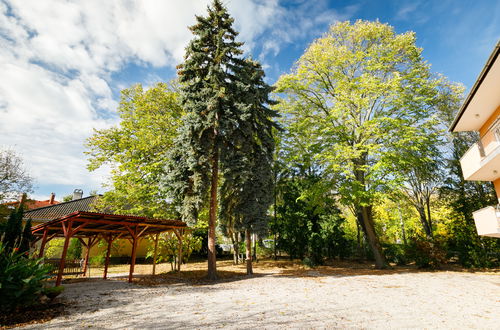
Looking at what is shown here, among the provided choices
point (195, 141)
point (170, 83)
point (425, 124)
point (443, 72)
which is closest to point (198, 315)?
point (195, 141)

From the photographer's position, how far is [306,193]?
59.9ft

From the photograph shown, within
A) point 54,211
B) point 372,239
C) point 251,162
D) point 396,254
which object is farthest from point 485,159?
point 54,211

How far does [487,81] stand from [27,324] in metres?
16.3

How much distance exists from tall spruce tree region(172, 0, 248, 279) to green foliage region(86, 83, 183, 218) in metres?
3.05

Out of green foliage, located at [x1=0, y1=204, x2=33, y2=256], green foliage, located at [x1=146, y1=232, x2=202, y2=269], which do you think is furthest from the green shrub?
green foliage, located at [x1=146, y1=232, x2=202, y2=269]

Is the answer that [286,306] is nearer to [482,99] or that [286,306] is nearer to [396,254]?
[482,99]

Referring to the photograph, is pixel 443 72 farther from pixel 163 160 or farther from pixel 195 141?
pixel 163 160

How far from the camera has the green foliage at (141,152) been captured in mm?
17312

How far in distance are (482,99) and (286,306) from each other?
11275 mm

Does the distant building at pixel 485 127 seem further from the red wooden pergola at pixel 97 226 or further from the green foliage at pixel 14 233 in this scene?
the green foliage at pixel 14 233

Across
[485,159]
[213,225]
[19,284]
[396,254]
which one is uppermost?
[485,159]

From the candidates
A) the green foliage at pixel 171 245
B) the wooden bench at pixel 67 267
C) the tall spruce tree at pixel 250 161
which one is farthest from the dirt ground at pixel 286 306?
the green foliage at pixel 171 245

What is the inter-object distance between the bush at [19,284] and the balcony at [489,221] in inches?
655

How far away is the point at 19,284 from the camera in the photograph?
6.74 metres
